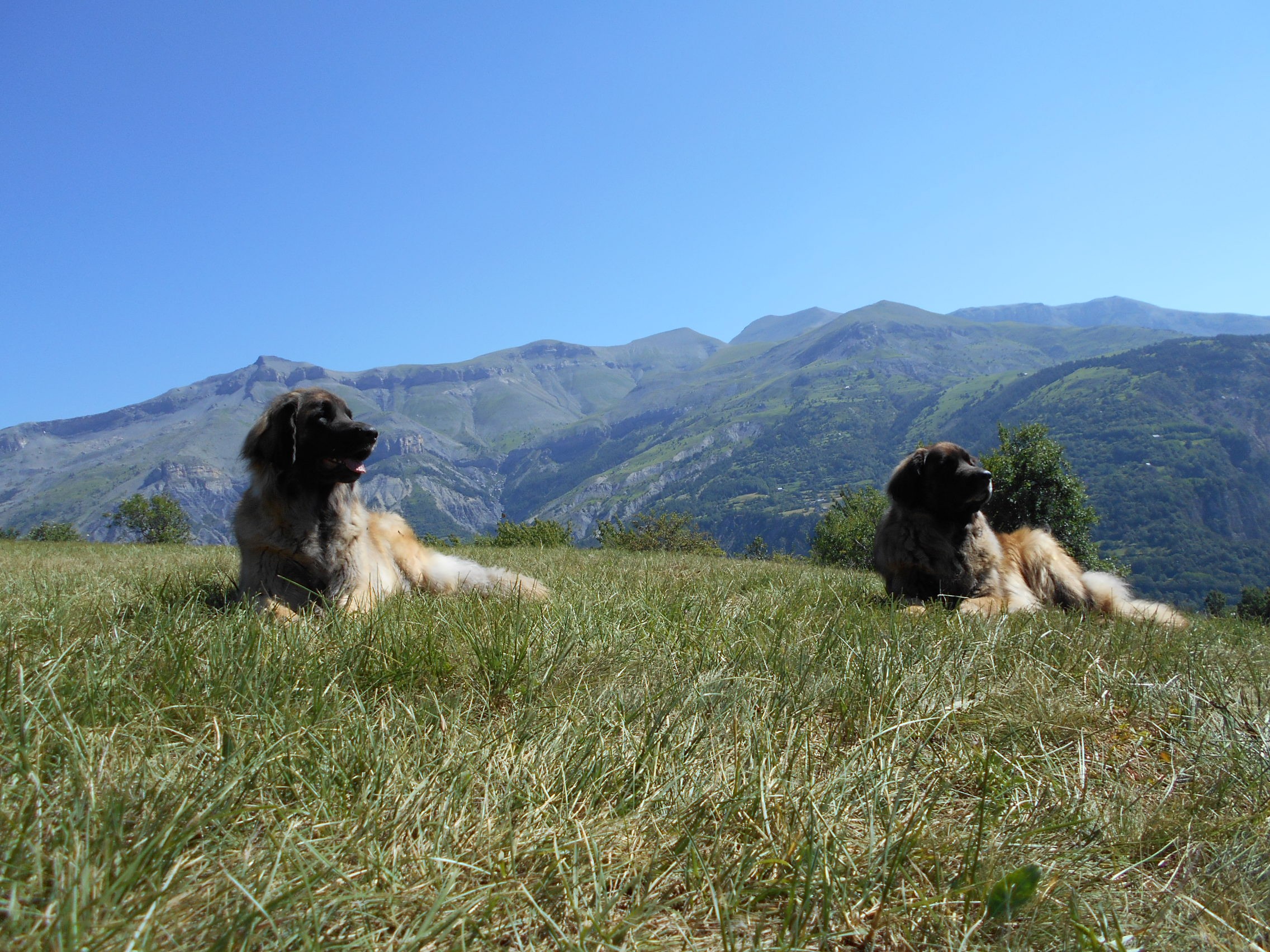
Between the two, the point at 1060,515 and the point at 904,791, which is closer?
the point at 904,791

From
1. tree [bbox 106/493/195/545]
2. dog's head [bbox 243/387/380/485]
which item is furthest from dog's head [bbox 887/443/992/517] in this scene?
tree [bbox 106/493/195/545]

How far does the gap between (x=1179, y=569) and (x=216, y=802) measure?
183m

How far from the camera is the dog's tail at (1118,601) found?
6.62 meters

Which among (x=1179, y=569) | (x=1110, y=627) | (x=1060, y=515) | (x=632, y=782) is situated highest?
(x=632, y=782)

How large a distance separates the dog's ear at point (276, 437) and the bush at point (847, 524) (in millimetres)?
50213

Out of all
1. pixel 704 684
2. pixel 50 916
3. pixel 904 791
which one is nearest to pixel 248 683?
pixel 50 916

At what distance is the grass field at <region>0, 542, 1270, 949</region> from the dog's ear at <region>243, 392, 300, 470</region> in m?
1.89

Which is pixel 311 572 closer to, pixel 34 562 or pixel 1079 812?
pixel 1079 812

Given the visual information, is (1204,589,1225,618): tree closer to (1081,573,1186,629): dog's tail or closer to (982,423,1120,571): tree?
(1081,573,1186,629): dog's tail

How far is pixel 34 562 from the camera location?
29.6ft

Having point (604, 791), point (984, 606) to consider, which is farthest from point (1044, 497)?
point (604, 791)

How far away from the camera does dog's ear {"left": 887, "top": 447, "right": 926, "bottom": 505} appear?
6680 mm

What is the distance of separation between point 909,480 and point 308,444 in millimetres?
5425

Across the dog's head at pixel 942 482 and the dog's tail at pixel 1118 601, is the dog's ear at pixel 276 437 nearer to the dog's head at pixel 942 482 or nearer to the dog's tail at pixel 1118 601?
the dog's head at pixel 942 482
